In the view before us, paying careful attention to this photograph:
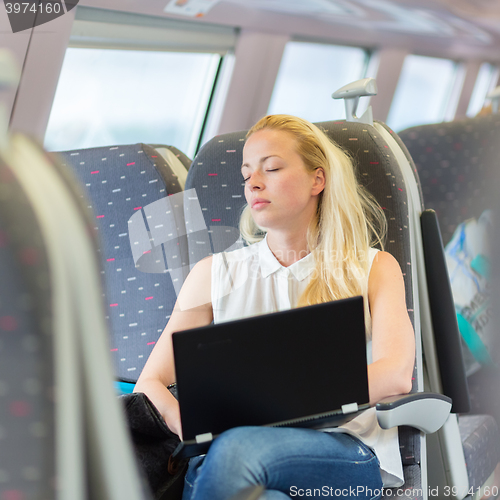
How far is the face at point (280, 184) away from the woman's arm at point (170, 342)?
205 mm

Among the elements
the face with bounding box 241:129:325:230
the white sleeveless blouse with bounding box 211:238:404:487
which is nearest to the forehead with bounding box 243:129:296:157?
the face with bounding box 241:129:325:230

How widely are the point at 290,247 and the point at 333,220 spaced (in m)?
0.12

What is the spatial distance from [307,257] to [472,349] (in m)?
0.78

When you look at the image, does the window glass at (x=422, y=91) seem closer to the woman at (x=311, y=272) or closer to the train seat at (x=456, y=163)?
the train seat at (x=456, y=163)

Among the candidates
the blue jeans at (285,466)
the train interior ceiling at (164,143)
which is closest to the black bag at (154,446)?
the blue jeans at (285,466)

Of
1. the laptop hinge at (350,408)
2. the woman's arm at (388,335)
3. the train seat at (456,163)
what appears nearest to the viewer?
the laptop hinge at (350,408)

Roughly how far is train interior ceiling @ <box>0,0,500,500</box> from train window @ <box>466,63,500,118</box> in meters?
2.41

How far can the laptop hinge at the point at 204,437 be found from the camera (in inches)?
34.4

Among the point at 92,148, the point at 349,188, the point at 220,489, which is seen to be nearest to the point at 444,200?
the point at 349,188

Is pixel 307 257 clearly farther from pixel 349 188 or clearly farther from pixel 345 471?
pixel 345 471

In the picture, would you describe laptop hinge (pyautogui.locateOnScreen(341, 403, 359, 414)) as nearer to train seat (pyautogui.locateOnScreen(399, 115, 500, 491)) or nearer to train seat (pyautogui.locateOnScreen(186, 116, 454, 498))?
train seat (pyautogui.locateOnScreen(186, 116, 454, 498))

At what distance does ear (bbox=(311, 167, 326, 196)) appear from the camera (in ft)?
4.15

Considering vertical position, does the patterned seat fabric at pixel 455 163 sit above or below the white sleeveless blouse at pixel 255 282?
above

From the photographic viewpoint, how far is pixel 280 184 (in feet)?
4.05
